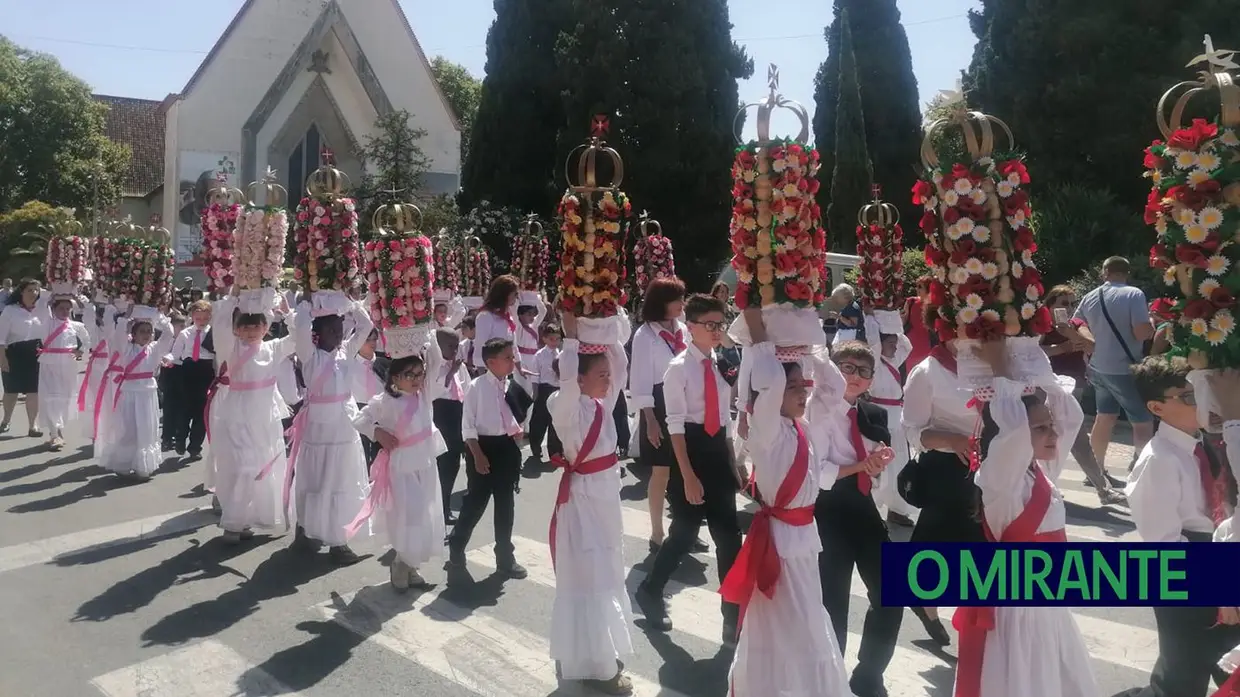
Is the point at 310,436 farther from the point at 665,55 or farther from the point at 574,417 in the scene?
the point at 665,55

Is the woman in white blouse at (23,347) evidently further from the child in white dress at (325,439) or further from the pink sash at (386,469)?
the pink sash at (386,469)

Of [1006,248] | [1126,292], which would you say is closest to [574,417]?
[1006,248]

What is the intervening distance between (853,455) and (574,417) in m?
1.52

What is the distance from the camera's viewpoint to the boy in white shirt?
10734 mm

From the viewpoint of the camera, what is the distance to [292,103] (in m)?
32.2

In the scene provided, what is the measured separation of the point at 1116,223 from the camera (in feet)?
60.8

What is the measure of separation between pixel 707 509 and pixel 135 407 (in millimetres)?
7198

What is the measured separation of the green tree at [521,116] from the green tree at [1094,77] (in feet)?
39.7

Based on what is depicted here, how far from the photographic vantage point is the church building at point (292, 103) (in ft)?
103

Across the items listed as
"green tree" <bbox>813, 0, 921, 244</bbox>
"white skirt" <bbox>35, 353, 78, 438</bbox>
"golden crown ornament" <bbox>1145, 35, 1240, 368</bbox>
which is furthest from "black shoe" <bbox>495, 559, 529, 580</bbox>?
"green tree" <bbox>813, 0, 921, 244</bbox>

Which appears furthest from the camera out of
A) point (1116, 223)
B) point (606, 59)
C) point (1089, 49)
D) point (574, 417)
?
point (606, 59)

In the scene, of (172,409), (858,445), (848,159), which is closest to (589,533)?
(858,445)

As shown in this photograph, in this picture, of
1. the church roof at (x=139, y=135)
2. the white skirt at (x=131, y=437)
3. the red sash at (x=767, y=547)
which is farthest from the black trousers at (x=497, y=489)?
the church roof at (x=139, y=135)

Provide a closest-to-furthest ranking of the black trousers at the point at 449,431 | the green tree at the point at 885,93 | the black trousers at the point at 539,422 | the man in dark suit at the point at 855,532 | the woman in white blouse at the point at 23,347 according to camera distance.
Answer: the man in dark suit at the point at 855,532
the black trousers at the point at 449,431
the black trousers at the point at 539,422
the woman in white blouse at the point at 23,347
the green tree at the point at 885,93
